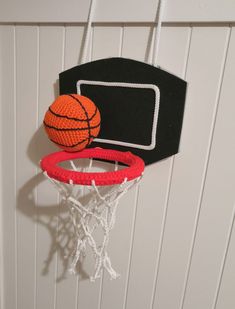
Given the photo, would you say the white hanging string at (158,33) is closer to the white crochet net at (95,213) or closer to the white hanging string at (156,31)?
the white hanging string at (156,31)

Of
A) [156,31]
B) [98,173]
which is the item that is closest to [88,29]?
[156,31]

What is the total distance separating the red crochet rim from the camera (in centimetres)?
59

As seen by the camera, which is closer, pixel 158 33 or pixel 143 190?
pixel 158 33

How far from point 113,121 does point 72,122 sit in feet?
0.49

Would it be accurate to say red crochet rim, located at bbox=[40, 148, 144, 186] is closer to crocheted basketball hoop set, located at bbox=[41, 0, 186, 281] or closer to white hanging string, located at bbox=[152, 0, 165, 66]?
crocheted basketball hoop set, located at bbox=[41, 0, 186, 281]

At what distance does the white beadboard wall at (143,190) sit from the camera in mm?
692

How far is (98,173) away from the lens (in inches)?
23.5

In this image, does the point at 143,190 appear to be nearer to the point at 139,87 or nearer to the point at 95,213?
the point at 95,213

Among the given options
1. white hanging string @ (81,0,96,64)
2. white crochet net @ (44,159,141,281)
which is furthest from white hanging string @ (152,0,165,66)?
white crochet net @ (44,159,141,281)

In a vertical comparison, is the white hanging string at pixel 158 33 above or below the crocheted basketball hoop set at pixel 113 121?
above

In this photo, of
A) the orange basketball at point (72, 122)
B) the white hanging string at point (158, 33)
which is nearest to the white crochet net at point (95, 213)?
the orange basketball at point (72, 122)

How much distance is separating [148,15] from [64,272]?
87 cm

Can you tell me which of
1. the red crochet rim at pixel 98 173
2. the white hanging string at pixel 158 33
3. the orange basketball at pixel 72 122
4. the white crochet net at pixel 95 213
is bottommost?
the white crochet net at pixel 95 213

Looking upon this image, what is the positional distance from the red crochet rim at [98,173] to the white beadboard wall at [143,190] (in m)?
0.11
